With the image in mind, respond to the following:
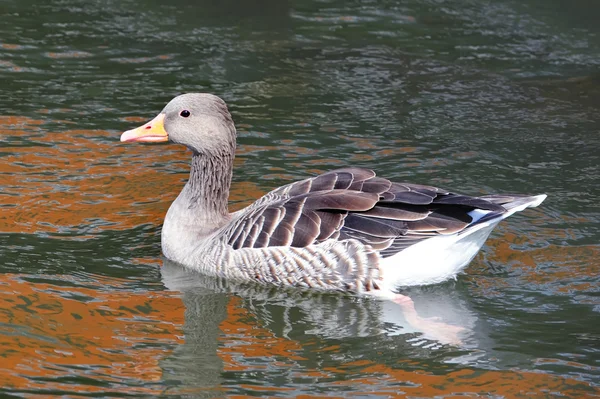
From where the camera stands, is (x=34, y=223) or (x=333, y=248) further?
(x=34, y=223)

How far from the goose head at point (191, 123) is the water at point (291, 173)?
1.10 metres

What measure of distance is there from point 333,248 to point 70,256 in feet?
7.98

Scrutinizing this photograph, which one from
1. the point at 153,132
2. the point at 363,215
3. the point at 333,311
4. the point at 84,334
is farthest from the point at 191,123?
the point at 84,334

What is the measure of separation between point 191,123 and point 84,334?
2.59 metres

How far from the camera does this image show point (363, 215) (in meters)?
9.00

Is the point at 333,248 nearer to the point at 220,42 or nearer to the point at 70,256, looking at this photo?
the point at 70,256

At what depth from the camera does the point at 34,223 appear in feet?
33.2

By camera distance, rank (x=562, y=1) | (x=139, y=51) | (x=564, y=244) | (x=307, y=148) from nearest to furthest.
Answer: (x=564, y=244), (x=307, y=148), (x=139, y=51), (x=562, y=1)

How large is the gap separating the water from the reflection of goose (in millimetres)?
25

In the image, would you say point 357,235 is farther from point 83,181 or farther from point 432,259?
point 83,181

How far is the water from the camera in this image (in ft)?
24.9

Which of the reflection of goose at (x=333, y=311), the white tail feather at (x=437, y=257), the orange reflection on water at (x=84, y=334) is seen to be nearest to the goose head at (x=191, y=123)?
the reflection of goose at (x=333, y=311)

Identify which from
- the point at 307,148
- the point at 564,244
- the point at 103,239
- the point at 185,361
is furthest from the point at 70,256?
the point at 564,244

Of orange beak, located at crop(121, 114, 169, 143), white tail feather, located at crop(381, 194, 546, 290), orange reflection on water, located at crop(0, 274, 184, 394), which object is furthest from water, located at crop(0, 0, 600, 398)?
orange beak, located at crop(121, 114, 169, 143)
